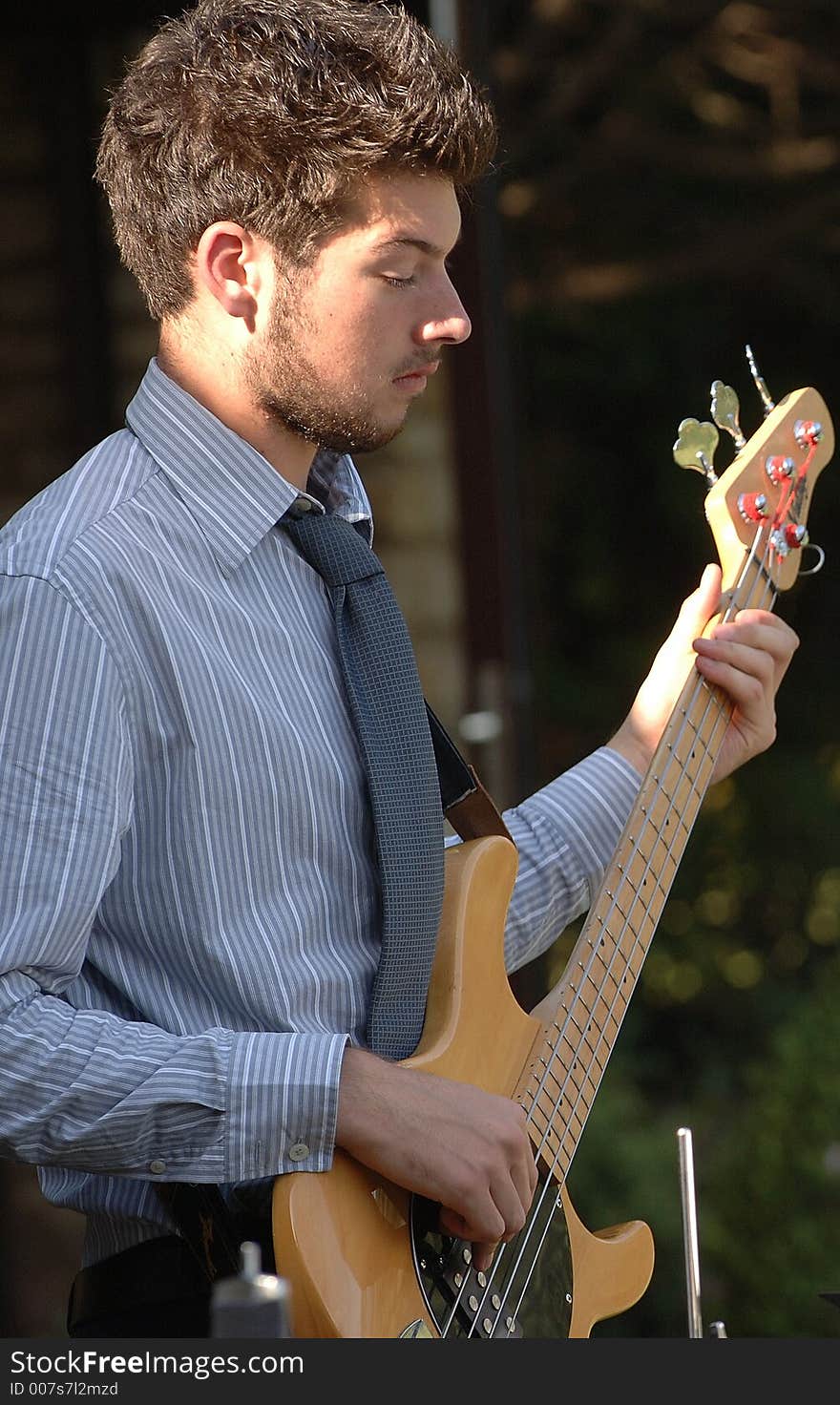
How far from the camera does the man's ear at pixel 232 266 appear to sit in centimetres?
139

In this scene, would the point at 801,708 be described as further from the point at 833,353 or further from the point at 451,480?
the point at 451,480

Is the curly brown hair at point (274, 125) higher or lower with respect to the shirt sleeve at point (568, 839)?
higher

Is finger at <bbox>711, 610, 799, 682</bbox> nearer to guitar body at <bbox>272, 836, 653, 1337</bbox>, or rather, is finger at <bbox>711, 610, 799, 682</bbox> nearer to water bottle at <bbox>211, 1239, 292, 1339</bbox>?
guitar body at <bbox>272, 836, 653, 1337</bbox>

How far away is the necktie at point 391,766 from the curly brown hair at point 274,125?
10.1 inches

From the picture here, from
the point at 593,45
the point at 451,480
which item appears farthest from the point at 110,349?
the point at 593,45

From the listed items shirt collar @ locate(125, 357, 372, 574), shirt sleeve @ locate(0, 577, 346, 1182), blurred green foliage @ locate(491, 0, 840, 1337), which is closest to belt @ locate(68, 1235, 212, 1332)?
shirt sleeve @ locate(0, 577, 346, 1182)

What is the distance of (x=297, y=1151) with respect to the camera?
120 centimetres

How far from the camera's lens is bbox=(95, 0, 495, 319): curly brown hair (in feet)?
4.50

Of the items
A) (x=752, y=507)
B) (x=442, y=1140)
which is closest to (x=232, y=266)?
(x=752, y=507)

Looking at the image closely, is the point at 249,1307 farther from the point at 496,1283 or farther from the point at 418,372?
the point at 418,372

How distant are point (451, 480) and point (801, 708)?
5.06 ft

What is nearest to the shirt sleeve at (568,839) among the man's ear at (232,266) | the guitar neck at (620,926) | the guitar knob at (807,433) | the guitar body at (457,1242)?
the guitar neck at (620,926)

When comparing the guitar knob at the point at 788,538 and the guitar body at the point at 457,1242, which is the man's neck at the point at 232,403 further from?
the guitar knob at the point at 788,538

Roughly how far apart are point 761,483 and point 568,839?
419 mm
